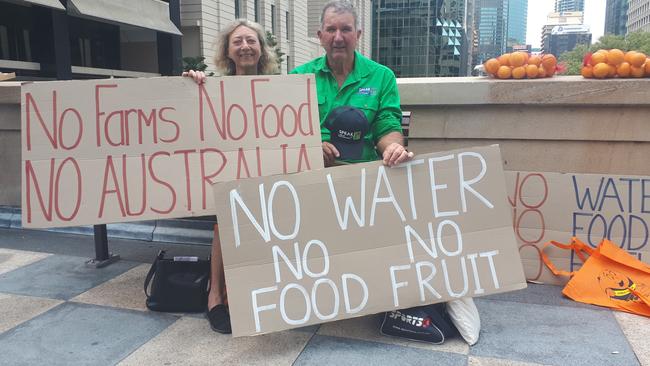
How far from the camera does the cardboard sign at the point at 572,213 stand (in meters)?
3.48

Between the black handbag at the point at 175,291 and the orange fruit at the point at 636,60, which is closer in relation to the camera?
the black handbag at the point at 175,291

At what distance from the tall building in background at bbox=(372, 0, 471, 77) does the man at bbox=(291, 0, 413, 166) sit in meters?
82.4

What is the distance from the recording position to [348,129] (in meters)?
3.04

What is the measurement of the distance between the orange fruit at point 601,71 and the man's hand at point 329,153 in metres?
2.07

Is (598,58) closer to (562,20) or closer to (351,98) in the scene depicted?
(351,98)

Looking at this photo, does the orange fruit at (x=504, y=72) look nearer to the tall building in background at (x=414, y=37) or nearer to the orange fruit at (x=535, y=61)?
the orange fruit at (x=535, y=61)

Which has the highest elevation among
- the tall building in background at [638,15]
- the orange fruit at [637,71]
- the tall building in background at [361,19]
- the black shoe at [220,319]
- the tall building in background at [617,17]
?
the tall building in background at [617,17]

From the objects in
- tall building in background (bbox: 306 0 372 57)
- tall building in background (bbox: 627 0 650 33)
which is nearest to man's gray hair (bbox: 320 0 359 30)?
tall building in background (bbox: 306 0 372 57)

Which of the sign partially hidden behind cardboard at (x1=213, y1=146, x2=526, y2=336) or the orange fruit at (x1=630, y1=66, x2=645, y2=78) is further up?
the orange fruit at (x1=630, y1=66, x2=645, y2=78)

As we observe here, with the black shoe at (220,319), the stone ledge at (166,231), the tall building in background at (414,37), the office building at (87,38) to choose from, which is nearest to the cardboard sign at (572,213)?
the black shoe at (220,319)

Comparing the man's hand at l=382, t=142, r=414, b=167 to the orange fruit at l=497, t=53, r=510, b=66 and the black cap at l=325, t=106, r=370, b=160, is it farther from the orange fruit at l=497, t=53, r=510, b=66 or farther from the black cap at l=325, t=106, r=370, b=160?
the orange fruit at l=497, t=53, r=510, b=66

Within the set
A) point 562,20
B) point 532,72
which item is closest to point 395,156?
point 532,72

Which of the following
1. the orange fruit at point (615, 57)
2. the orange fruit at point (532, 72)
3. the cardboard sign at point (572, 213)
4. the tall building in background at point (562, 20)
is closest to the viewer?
the cardboard sign at point (572, 213)

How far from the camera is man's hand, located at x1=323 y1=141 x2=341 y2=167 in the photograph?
9.87ft
